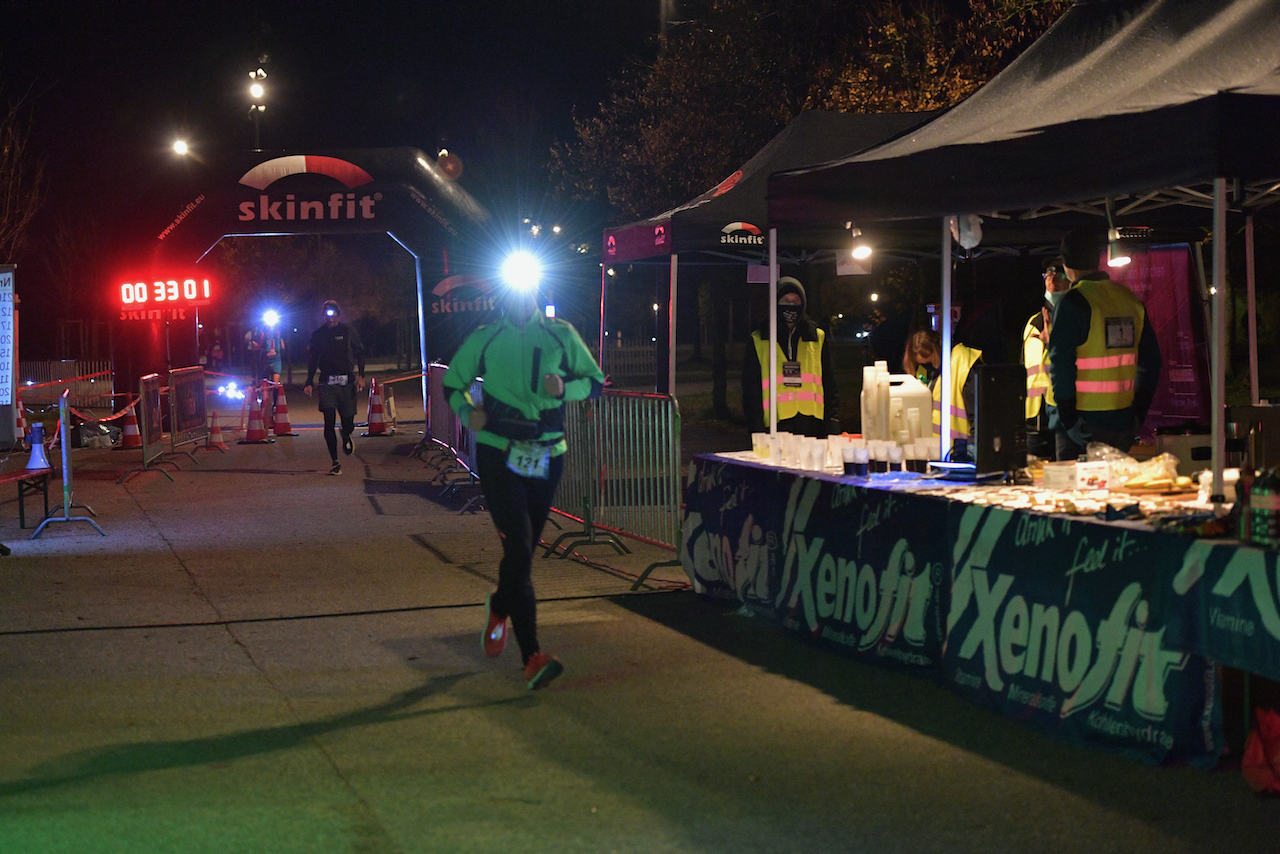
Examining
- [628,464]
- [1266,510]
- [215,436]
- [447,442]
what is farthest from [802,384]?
[215,436]

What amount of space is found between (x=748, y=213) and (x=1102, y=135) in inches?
225

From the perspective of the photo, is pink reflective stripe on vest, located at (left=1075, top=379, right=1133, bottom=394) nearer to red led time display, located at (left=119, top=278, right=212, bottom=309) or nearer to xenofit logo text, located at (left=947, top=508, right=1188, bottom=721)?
xenofit logo text, located at (left=947, top=508, right=1188, bottom=721)

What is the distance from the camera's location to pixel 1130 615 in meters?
5.11

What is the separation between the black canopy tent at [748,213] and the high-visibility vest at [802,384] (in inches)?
39.8

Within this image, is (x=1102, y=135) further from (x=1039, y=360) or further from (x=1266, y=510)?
(x=1039, y=360)

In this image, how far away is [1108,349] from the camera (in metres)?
6.95

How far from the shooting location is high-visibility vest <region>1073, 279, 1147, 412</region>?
6941 millimetres

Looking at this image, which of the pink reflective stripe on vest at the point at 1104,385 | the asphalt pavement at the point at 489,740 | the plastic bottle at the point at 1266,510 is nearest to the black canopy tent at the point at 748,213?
the asphalt pavement at the point at 489,740

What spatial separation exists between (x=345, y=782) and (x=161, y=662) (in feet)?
8.08

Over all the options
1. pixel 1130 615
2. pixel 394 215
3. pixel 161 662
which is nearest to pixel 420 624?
pixel 161 662

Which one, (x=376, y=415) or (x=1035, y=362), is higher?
(x=1035, y=362)

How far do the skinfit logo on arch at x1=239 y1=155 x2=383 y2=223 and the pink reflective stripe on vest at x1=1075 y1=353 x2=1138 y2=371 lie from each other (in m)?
16.5

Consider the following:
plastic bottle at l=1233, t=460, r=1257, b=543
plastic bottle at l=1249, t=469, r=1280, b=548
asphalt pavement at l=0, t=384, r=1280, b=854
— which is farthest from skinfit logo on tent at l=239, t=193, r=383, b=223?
plastic bottle at l=1249, t=469, r=1280, b=548

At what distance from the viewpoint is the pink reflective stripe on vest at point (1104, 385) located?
7020 mm
